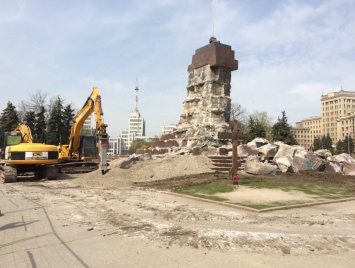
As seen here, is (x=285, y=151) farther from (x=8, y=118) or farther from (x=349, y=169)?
(x=8, y=118)

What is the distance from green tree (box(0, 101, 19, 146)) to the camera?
181 ft

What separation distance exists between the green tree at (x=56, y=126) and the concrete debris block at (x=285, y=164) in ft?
141

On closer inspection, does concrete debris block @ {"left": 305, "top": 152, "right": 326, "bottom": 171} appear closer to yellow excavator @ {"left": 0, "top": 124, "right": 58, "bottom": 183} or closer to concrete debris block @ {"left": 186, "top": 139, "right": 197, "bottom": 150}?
concrete debris block @ {"left": 186, "top": 139, "right": 197, "bottom": 150}

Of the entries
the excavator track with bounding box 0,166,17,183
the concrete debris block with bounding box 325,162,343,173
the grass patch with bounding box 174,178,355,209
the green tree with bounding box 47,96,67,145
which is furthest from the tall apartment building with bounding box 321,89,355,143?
the excavator track with bounding box 0,166,17,183

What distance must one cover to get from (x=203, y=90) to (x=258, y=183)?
10612 mm

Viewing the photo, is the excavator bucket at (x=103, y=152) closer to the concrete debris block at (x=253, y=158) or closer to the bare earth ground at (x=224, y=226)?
the bare earth ground at (x=224, y=226)

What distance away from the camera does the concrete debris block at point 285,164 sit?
19250 millimetres

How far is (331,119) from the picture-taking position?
156 metres

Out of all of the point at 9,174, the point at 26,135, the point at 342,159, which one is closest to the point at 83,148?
the point at 26,135

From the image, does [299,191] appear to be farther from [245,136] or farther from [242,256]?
[242,256]

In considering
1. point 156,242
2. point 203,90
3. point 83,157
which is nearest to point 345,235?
point 156,242

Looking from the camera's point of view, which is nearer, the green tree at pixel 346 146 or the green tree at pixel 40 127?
the green tree at pixel 40 127

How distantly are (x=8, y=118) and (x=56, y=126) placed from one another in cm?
890

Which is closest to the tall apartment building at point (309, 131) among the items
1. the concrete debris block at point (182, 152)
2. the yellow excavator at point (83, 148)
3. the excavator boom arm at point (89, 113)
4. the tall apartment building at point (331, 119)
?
the tall apartment building at point (331, 119)
